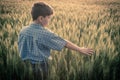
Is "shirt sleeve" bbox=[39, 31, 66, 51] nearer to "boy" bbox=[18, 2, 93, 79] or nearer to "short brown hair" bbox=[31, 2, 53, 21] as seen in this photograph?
"boy" bbox=[18, 2, 93, 79]

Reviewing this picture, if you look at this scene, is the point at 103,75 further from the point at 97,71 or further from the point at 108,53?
the point at 108,53

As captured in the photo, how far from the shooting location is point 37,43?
2.37 metres

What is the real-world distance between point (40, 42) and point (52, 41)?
91 millimetres

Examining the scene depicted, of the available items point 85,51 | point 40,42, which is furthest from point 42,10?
point 85,51

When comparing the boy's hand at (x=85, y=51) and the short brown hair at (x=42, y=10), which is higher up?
the short brown hair at (x=42, y=10)

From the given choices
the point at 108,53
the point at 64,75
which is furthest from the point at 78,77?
the point at 108,53

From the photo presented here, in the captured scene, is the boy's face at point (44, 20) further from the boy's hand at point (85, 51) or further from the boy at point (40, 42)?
the boy's hand at point (85, 51)

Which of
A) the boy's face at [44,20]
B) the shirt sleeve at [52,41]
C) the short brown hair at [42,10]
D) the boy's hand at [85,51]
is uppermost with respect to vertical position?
the short brown hair at [42,10]

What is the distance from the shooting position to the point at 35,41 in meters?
2.36

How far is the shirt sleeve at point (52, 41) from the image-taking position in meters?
2.32

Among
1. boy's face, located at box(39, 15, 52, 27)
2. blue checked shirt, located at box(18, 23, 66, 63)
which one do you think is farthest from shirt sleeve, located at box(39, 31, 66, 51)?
boy's face, located at box(39, 15, 52, 27)

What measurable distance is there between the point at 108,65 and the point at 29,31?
69cm

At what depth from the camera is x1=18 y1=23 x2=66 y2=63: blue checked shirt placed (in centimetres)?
233

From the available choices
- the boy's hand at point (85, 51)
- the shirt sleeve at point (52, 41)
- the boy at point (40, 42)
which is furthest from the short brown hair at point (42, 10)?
the boy's hand at point (85, 51)
